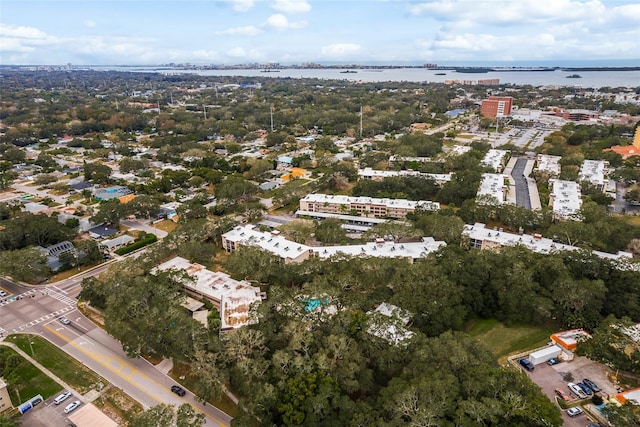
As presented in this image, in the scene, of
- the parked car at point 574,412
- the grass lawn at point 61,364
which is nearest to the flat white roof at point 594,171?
the parked car at point 574,412

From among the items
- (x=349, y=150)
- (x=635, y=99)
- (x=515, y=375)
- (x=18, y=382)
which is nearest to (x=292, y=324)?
(x=515, y=375)

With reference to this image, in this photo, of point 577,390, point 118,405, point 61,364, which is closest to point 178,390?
point 118,405

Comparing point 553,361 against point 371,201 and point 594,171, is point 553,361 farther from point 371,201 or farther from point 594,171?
point 594,171

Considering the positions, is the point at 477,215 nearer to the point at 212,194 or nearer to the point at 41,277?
the point at 212,194

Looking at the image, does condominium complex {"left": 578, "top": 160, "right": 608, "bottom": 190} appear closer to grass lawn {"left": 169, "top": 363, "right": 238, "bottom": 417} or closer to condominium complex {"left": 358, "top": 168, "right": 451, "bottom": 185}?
condominium complex {"left": 358, "top": 168, "right": 451, "bottom": 185}

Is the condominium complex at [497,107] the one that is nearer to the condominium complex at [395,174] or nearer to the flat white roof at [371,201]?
the condominium complex at [395,174]
